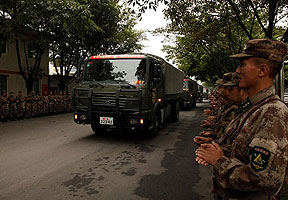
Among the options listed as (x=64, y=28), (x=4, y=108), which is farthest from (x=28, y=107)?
(x=64, y=28)

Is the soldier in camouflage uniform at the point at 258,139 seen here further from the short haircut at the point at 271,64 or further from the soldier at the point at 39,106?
the soldier at the point at 39,106

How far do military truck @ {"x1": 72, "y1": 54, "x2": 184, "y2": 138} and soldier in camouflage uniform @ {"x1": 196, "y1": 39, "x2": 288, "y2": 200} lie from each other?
5060 mm

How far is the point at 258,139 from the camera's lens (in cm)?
127

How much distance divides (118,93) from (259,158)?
5471mm

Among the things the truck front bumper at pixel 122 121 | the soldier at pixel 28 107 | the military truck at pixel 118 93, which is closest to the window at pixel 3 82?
the soldier at pixel 28 107

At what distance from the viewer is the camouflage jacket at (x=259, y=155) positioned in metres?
1.23

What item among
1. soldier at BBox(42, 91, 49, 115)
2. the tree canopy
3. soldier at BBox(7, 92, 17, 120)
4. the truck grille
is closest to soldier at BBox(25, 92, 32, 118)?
soldier at BBox(7, 92, 17, 120)

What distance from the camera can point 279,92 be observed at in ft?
14.5

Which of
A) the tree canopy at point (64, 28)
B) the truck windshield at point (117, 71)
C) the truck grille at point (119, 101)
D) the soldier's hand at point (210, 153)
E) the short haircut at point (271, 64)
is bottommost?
the soldier's hand at point (210, 153)

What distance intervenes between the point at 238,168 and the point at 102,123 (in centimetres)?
571

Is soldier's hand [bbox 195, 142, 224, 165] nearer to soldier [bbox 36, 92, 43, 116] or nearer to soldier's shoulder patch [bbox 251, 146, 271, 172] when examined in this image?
soldier's shoulder patch [bbox 251, 146, 271, 172]

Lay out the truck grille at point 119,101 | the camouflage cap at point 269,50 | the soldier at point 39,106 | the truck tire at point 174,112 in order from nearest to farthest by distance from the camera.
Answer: the camouflage cap at point 269,50 < the truck grille at point 119,101 < the truck tire at point 174,112 < the soldier at point 39,106

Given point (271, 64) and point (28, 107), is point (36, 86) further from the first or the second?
point (271, 64)

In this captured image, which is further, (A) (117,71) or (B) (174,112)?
(B) (174,112)
